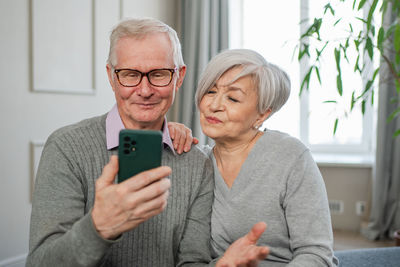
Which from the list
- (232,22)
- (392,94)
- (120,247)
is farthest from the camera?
(232,22)

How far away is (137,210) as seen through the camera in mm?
746

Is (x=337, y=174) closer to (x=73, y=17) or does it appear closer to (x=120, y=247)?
(x=73, y=17)

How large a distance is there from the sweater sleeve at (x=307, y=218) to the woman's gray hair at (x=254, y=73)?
0.22 m

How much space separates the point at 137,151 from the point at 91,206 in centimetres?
42

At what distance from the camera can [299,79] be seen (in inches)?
165

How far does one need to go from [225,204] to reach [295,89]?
3.19 m

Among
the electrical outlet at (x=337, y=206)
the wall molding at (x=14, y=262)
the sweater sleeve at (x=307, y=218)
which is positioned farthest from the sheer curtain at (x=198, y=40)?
the sweater sleeve at (x=307, y=218)

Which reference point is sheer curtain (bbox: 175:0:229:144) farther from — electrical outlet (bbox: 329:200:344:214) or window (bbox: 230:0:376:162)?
electrical outlet (bbox: 329:200:344:214)

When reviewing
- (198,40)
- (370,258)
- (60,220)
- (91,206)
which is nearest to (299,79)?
(198,40)

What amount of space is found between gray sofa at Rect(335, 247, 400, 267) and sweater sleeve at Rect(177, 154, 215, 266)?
48 cm

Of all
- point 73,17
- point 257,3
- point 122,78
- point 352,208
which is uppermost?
point 257,3

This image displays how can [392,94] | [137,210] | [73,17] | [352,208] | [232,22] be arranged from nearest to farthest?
[137,210] → [73,17] → [392,94] → [352,208] → [232,22]

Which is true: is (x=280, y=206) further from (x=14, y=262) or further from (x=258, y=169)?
(x=14, y=262)

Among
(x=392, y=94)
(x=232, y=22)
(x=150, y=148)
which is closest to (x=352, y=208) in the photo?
(x=392, y=94)
